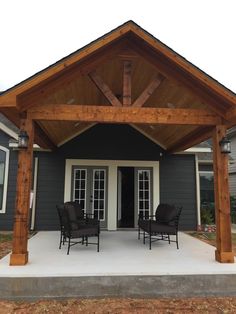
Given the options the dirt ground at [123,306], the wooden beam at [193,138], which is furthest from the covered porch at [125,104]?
the dirt ground at [123,306]

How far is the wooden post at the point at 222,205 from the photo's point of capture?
Result: 15.3ft

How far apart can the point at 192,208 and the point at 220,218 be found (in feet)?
12.9

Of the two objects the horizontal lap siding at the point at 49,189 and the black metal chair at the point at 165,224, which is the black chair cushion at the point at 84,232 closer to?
the black metal chair at the point at 165,224

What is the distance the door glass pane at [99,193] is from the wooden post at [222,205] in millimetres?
4058

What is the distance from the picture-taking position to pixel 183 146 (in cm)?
737

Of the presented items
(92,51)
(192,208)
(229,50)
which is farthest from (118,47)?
(229,50)

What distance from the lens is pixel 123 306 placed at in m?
3.62

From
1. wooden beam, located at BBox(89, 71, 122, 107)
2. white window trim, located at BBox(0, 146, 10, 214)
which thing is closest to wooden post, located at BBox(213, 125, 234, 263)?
wooden beam, located at BBox(89, 71, 122, 107)

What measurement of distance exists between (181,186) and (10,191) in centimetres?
508

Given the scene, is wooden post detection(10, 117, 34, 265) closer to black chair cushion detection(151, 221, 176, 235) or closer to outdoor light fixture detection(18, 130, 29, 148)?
outdoor light fixture detection(18, 130, 29, 148)

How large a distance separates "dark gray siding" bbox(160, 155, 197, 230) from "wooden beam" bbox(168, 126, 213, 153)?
2.05 feet

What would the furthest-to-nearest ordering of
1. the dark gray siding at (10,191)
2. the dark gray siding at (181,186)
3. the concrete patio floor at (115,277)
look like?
the dark gray siding at (181,186)
the dark gray siding at (10,191)
the concrete patio floor at (115,277)

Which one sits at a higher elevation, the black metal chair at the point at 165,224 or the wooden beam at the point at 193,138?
the wooden beam at the point at 193,138

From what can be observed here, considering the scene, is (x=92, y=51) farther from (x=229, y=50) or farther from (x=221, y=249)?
(x=229, y=50)
